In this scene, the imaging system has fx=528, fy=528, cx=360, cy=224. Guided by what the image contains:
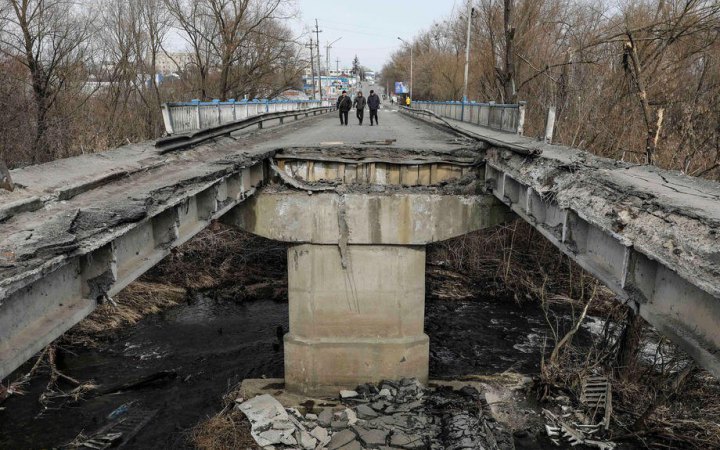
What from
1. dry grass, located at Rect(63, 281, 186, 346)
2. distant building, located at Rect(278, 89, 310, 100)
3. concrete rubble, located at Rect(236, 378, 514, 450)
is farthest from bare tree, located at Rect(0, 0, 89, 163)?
distant building, located at Rect(278, 89, 310, 100)

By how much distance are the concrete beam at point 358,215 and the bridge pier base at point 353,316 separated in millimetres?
293

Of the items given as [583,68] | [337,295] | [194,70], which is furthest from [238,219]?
[194,70]

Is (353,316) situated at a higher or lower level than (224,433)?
higher

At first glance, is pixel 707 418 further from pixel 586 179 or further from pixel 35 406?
pixel 35 406

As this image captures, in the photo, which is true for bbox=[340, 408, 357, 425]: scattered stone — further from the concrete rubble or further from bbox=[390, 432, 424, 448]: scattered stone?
bbox=[390, 432, 424, 448]: scattered stone

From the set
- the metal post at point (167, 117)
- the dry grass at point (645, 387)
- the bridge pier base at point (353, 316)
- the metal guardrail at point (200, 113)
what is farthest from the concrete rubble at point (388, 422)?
the metal guardrail at point (200, 113)

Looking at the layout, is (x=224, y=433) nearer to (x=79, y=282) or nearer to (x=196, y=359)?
(x=196, y=359)

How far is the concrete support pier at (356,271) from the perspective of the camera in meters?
11.1

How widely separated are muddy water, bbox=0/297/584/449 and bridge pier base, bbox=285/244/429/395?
4.79ft

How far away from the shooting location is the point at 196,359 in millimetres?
13383

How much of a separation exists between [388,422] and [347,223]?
399 cm

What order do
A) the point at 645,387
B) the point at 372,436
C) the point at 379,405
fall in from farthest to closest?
the point at 645,387, the point at 379,405, the point at 372,436

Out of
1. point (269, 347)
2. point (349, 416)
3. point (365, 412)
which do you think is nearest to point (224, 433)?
point (349, 416)

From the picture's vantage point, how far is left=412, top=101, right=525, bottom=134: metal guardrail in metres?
13.7
